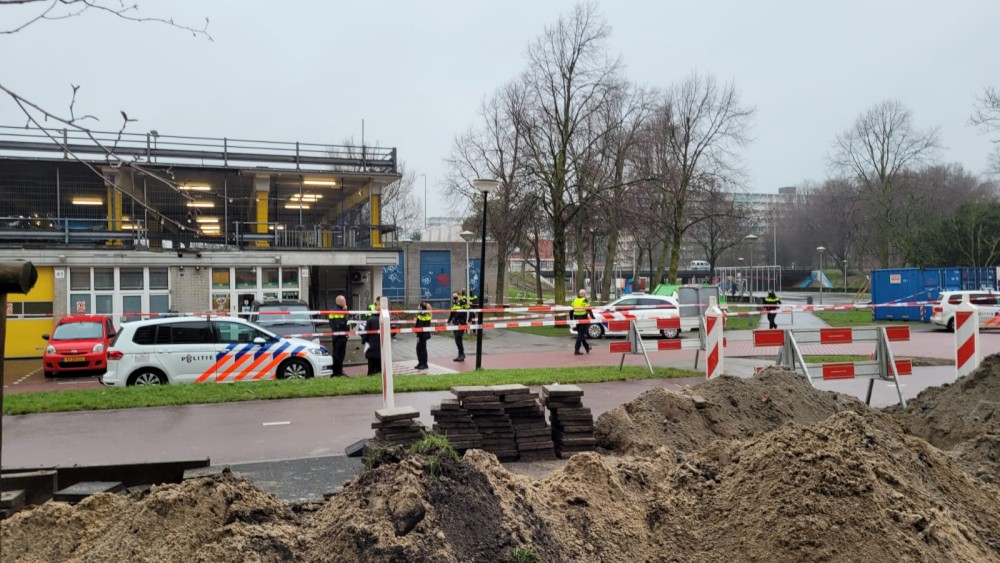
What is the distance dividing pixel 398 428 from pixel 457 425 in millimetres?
669

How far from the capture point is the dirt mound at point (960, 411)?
7613 mm

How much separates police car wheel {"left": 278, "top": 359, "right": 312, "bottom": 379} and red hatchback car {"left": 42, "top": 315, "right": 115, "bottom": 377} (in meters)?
4.91

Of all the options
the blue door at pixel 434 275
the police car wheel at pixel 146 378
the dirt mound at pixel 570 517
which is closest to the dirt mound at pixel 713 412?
the dirt mound at pixel 570 517

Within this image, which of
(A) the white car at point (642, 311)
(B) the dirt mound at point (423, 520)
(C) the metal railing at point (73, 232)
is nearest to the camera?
(B) the dirt mound at point (423, 520)

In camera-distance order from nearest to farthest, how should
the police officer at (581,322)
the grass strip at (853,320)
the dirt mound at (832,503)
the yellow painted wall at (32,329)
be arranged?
1. the dirt mound at (832,503)
2. the police officer at (581,322)
3. the yellow painted wall at (32,329)
4. the grass strip at (853,320)

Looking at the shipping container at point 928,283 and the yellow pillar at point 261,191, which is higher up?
the yellow pillar at point 261,191

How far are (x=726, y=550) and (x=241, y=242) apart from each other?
26.4 metres

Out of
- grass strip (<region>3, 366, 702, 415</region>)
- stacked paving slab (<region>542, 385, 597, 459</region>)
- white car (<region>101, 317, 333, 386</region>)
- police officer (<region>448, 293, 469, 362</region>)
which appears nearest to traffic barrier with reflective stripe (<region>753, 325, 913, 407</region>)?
grass strip (<region>3, 366, 702, 415</region>)

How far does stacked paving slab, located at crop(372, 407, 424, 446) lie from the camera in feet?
21.6

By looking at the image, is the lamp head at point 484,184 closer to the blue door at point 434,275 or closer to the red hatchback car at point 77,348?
the red hatchback car at point 77,348

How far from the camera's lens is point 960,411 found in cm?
815

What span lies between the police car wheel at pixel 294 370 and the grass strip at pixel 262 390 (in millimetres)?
1196

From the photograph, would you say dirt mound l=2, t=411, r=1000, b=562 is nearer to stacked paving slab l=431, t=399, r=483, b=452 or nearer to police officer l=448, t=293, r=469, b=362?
stacked paving slab l=431, t=399, r=483, b=452

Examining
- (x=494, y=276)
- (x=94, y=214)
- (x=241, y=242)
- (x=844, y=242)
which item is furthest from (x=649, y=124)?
(x=844, y=242)
